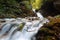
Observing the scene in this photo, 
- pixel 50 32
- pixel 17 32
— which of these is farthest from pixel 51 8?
pixel 50 32

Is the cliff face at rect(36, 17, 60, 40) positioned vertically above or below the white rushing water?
above

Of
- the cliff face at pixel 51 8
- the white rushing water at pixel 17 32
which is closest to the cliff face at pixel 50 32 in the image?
the white rushing water at pixel 17 32

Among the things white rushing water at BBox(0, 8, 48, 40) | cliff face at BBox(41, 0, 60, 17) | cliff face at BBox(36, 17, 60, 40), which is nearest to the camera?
cliff face at BBox(36, 17, 60, 40)

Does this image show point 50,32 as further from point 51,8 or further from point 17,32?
point 51,8

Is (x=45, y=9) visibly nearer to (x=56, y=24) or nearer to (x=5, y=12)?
(x=5, y=12)

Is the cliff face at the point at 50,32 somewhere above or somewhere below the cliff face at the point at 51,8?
above

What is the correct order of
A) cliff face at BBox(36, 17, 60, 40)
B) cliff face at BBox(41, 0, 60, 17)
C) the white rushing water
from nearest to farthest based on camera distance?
cliff face at BBox(36, 17, 60, 40) < the white rushing water < cliff face at BBox(41, 0, 60, 17)

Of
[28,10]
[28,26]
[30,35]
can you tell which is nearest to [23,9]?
[28,10]

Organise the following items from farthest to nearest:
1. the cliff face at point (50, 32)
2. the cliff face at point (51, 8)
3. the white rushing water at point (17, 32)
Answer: the cliff face at point (51, 8) → the white rushing water at point (17, 32) → the cliff face at point (50, 32)

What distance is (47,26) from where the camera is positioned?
912cm

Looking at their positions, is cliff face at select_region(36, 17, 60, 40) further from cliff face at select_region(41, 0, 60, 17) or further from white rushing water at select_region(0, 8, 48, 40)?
cliff face at select_region(41, 0, 60, 17)

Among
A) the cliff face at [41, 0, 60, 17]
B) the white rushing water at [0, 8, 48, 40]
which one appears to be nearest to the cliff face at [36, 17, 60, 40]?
the white rushing water at [0, 8, 48, 40]

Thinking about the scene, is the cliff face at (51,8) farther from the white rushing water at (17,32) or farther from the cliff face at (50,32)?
the cliff face at (50,32)

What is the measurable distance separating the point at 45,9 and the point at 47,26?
992 cm
